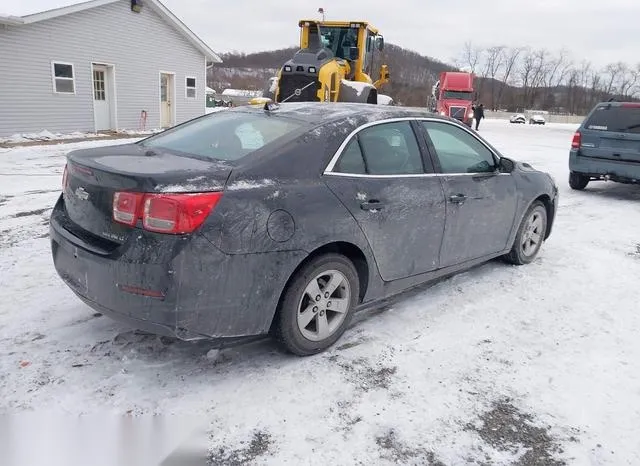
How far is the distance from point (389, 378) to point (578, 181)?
27.6 feet

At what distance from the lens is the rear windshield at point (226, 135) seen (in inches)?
132

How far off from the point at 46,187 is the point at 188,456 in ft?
23.6

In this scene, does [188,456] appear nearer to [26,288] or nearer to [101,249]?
[101,249]

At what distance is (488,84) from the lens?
116 metres

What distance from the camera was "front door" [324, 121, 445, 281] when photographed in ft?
11.4

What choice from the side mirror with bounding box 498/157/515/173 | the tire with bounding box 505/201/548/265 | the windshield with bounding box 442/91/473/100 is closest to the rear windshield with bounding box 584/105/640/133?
the tire with bounding box 505/201/548/265

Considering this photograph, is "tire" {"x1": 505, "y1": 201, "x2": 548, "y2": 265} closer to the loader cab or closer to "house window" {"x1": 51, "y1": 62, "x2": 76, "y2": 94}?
the loader cab

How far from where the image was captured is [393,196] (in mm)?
3682

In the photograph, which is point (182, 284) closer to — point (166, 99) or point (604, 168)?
point (604, 168)

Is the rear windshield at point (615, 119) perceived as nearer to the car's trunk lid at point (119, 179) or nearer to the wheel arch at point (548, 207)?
the wheel arch at point (548, 207)

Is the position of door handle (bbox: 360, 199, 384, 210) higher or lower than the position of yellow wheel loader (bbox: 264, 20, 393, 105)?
lower

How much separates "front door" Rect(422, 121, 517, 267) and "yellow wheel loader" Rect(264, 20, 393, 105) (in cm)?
836

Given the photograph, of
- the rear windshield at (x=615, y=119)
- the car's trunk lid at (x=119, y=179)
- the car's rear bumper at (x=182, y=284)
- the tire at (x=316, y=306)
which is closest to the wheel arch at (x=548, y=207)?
the tire at (x=316, y=306)

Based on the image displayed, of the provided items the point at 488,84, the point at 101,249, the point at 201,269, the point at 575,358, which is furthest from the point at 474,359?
the point at 488,84
